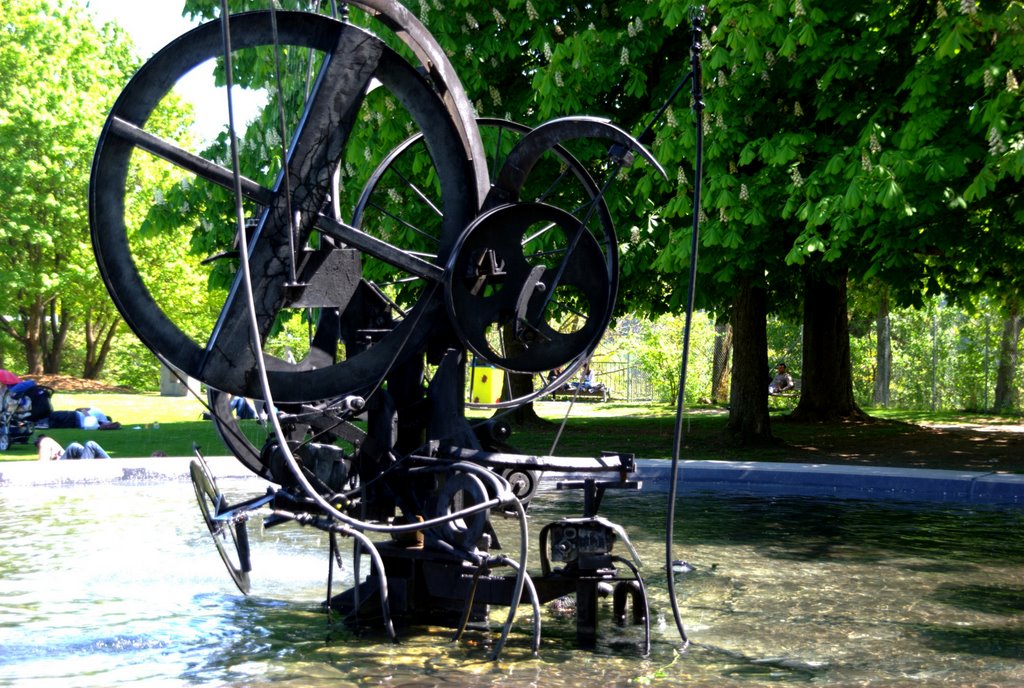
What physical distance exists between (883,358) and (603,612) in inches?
1159

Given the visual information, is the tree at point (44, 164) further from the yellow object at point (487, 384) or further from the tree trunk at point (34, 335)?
the yellow object at point (487, 384)

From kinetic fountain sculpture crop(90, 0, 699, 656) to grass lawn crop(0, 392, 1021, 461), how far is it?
638 cm

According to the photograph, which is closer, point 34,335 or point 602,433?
point 602,433

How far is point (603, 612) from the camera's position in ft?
26.0

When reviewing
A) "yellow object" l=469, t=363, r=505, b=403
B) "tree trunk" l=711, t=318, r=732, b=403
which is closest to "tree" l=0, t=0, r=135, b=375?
"yellow object" l=469, t=363, r=505, b=403

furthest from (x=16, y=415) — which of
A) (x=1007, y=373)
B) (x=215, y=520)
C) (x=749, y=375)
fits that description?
(x=1007, y=373)

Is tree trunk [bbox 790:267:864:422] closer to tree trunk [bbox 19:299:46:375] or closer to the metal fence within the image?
Answer: the metal fence

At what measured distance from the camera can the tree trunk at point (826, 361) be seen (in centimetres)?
2555

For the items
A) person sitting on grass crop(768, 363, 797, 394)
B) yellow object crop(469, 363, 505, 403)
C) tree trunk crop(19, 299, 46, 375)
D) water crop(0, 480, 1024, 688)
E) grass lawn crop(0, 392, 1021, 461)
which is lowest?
water crop(0, 480, 1024, 688)

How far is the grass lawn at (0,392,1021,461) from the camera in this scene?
18.2 meters

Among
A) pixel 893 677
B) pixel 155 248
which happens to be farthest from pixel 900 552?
pixel 155 248

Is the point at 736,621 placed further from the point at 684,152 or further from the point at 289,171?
the point at 684,152

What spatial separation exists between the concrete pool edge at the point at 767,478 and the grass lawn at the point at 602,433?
1899 mm

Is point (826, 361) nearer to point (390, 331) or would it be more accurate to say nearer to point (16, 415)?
point (16, 415)
